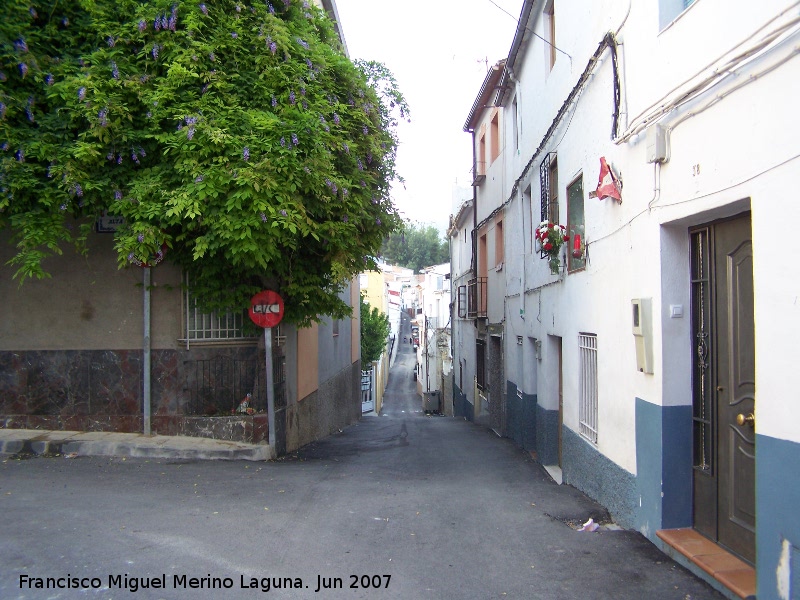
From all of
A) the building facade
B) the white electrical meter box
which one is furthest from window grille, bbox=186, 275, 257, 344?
the white electrical meter box

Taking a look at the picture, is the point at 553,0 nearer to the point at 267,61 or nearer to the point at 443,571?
the point at 267,61

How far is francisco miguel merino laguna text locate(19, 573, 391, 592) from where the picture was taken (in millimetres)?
4520

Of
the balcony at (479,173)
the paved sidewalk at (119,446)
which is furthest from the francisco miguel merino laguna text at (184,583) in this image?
the balcony at (479,173)

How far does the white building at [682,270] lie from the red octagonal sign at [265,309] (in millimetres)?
4103

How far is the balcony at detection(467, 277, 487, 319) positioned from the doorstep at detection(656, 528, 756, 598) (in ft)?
43.4

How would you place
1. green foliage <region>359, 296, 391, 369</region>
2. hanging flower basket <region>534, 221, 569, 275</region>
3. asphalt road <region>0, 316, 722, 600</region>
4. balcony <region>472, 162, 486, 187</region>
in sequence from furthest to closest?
green foliage <region>359, 296, 391, 369</region>, balcony <region>472, 162, 486, 187</region>, hanging flower basket <region>534, 221, 569, 275</region>, asphalt road <region>0, 316, 722, 600</region>

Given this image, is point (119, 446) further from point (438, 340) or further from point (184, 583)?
point (438, 340)

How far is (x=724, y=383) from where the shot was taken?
196 inches

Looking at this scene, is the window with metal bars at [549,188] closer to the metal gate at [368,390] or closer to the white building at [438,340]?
the white building at [438,340]

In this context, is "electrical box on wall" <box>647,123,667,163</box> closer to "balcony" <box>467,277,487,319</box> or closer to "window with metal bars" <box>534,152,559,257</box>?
"window with metal bars" <box>534,152,559,257</box>

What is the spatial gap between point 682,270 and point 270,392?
644 cm

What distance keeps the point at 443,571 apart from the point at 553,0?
8.63 m

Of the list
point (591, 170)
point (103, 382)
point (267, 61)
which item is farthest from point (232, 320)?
point (591, 170)

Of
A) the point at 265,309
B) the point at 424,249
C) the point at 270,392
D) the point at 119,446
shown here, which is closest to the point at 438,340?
the point at 270,392
